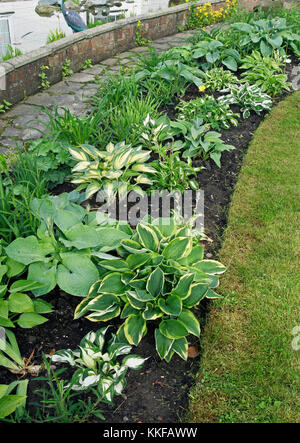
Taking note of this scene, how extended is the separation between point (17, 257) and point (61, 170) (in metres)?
1.21

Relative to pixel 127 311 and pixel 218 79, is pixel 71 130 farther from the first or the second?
pixel 218 79

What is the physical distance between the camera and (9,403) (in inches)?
70.1

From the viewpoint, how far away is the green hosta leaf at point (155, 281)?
2.22 meters

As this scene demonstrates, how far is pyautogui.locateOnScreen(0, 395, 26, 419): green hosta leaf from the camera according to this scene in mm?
1757

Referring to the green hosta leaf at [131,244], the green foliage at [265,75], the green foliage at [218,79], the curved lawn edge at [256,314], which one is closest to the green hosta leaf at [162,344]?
the curved lawn edge at [256,314]

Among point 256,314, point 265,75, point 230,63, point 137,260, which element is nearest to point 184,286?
point 137,260

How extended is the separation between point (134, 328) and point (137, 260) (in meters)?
0.38

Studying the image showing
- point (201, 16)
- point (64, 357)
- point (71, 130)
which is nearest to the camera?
point (64, 357)

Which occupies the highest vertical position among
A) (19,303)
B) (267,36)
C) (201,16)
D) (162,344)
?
(201,16)

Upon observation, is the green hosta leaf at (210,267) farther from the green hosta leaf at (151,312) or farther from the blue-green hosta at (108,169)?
the blue-green hosta at (108,169)

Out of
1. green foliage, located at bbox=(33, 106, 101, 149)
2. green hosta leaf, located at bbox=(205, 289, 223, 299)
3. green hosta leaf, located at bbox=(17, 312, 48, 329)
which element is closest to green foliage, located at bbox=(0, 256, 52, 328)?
green hosta leaf, located at bbox=(17, 312, 48, 329)

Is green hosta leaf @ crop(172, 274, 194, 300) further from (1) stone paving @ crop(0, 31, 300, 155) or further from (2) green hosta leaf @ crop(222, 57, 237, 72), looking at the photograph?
(2) green hosta leaf @ crop(222, 57, 237, 72)

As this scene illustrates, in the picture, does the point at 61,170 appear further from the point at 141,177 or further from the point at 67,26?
the point at 67,26
